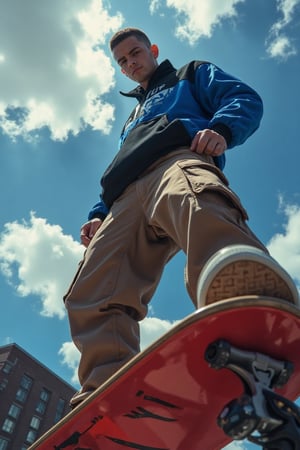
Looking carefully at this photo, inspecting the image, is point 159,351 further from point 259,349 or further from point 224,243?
point 224,243

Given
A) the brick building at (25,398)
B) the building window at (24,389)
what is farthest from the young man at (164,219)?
the building window at (24,389)

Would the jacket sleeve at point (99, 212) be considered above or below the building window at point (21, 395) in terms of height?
below

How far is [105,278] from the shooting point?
1987 millimetres

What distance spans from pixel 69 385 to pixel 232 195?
5696cm

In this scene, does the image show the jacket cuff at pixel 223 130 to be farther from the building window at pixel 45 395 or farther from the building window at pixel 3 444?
the building window at pixel 45 395

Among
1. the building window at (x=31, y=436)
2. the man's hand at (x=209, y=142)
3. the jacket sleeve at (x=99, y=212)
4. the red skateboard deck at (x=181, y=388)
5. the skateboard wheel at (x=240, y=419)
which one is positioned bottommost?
the skateboard wheel at (x=240, y=419)

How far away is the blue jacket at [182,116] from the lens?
2080 mm

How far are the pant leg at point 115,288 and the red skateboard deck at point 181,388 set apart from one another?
0.27 m

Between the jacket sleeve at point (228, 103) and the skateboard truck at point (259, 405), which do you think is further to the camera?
the jacket sleeve at point (228, 103)

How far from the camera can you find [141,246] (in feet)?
6.96

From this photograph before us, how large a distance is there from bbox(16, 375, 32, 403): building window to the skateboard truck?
161 feet

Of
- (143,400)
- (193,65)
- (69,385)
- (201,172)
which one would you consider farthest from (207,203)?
(69,385)

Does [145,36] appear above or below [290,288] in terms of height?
above

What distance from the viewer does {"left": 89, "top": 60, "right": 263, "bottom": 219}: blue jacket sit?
208 cm
